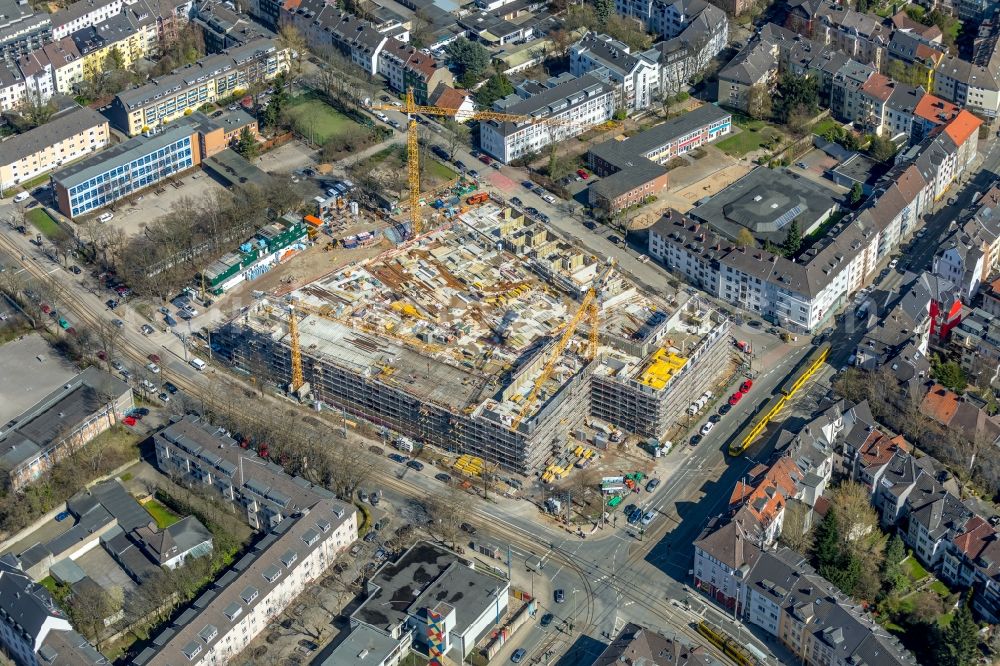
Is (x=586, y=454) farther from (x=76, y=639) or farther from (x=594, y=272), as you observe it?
(x=76, y=639)

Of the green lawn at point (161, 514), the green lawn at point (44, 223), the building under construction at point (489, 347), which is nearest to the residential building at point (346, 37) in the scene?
the building under construction at point (489, 347)

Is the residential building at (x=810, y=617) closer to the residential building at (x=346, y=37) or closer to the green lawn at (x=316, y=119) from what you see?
the green lawn at (x=316, y=119)

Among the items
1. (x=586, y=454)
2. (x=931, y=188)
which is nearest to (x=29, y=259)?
(x=586, y=454)

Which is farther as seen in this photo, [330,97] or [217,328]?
[330,97]

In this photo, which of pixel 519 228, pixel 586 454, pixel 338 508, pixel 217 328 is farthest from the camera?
pixel 519 228

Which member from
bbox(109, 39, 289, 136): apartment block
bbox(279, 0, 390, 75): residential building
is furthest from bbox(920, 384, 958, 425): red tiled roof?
bbox(109, 39, 289, 136): apartment block

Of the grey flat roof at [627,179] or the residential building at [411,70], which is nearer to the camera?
the grey flat roof at [627,179]

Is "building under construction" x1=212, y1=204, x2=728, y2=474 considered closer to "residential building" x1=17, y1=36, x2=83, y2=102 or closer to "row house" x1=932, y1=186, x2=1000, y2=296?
"row house" x1=932, y1=186, x2=1000, y2=296
